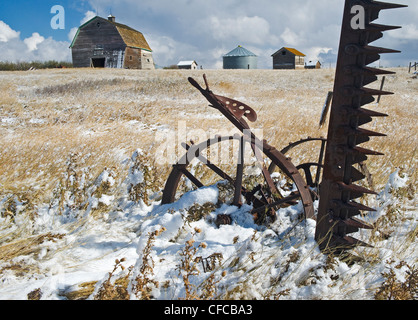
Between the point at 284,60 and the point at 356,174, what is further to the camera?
the point at 284,60

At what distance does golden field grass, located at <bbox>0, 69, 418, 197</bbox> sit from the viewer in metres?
5.20

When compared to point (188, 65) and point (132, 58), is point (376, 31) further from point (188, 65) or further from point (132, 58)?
point (188, 65)

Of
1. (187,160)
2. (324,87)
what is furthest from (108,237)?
(324,87)

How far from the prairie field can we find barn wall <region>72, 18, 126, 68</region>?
83.4 ft

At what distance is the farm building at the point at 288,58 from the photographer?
4317 cm

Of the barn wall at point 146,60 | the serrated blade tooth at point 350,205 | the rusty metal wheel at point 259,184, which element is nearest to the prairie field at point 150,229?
the rusty metal wheel at point 259,184

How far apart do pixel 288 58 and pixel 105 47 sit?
2668 cm

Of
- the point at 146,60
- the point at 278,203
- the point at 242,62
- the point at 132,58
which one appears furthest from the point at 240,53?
the point at 278,203

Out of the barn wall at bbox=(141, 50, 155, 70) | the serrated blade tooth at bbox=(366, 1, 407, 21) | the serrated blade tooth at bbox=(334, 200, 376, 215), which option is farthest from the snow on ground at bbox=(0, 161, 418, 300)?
the barn wall at bbox=(141, 50, 155, 70)

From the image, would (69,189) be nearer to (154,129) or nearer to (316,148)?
(154,129)

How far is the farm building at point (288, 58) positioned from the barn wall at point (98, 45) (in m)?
24.8

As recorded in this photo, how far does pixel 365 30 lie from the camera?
2.15 meters

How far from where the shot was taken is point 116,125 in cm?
835
